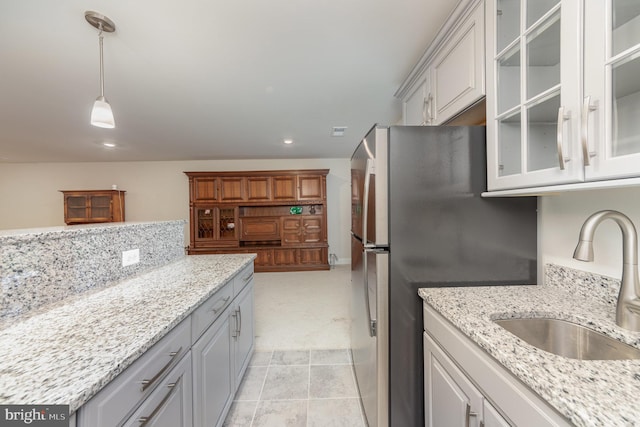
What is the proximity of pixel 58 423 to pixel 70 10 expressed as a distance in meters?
1.94

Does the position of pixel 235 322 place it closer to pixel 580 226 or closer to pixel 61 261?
pixel 61 261

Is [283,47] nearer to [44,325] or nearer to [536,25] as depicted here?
[536,25]

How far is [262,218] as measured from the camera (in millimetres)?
5055

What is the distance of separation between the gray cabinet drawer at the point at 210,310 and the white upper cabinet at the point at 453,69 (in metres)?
1.68

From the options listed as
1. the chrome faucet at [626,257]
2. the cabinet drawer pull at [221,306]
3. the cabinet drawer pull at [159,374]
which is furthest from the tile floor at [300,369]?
the chrome faucet at [626,257]

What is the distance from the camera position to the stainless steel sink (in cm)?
82

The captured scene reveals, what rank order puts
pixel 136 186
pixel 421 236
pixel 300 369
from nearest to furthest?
pixel 421 236 → pixel 300 369 → pixel 136 186

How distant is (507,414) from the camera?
2.25 ft

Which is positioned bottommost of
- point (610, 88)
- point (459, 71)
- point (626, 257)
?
point (626, 257)

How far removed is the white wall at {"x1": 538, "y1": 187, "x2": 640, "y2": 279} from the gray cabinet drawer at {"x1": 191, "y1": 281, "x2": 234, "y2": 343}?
1755 mm

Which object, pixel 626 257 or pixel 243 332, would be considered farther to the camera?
pixel 243 332

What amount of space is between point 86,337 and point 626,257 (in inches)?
71.6

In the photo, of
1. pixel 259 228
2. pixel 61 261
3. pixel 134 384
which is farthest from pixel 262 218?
pixel 134 384

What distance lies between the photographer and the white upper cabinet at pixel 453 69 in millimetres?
1187
